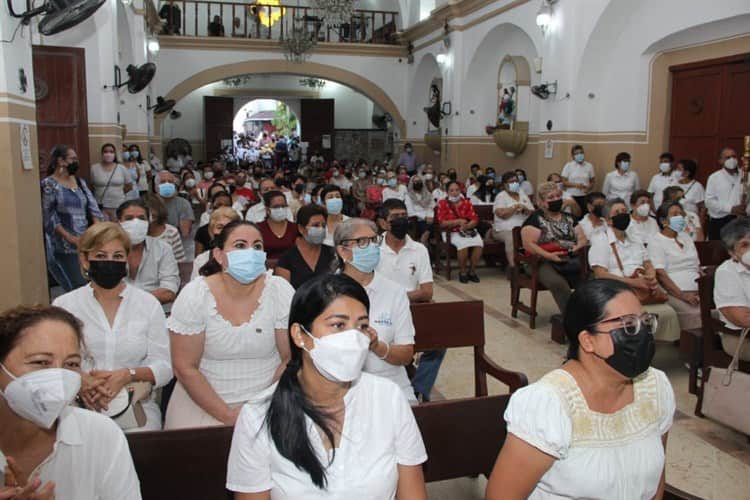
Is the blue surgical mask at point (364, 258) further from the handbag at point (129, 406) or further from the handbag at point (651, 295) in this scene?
the handbag at point (651, 295)

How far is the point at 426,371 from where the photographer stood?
414 cm

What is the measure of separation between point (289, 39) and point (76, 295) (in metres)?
15.0

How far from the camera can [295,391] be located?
1.96 metres

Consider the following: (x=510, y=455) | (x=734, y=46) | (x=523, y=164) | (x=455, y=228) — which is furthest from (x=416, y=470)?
(x=523, y=164)

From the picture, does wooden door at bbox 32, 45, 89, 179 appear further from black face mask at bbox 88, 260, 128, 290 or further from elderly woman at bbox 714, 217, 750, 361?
elderly woman at bbox 714, 217, 750, 361

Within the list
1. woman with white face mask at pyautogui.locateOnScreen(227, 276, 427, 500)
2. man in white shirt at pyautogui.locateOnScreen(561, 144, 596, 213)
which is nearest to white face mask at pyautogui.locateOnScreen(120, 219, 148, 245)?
woman with white face mask at pyautogui.locateOnScreen(227, 276, 427, 500)

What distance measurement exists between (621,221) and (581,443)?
3.66m

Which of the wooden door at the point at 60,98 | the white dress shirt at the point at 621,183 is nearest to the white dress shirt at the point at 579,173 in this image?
the white dress shirt at the point at 621,183

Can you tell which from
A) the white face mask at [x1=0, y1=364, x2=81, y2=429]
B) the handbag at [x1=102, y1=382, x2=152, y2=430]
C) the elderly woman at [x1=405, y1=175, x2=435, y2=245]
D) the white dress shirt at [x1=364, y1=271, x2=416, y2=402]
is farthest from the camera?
the elderly woman at [x1=405, y1=175, x2=435, y2=245]

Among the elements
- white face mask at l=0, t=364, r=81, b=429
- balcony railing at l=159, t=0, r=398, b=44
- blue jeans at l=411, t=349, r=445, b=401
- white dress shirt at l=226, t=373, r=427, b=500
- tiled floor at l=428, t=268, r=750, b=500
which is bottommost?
tiled floor at l=428, t=268, r=750, b=500

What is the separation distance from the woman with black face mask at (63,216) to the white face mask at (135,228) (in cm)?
200

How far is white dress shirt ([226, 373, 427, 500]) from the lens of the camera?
6.09 feet

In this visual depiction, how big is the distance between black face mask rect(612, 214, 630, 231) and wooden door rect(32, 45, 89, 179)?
600cm

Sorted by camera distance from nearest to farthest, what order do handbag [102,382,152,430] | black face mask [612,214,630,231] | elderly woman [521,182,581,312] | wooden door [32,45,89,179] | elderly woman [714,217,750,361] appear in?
handbag [102,382,152,430] < elderly woman [714,217,750,361] < black face mask [612,214,630,231] < elderly woman [521,182,581,312] < wooden door [32,45,89,179]
